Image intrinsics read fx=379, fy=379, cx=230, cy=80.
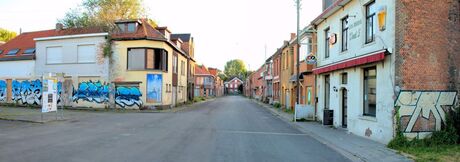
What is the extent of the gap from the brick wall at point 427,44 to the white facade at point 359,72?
290 millimetres

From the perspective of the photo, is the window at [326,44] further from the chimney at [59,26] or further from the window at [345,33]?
the chimney at [59,26]

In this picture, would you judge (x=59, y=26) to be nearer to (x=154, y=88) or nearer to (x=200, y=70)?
(x=154, y=88)

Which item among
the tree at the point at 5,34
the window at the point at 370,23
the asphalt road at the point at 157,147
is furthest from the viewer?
the tree at the point at 5,34

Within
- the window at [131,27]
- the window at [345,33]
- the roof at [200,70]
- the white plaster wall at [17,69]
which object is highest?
the window at [131,27]

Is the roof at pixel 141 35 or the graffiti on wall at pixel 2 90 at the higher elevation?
the roof at pixel 141 35

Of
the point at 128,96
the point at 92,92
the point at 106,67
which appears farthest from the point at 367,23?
the point at 92,92

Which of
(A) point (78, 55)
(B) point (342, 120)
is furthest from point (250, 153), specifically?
(A) point (78, 55)

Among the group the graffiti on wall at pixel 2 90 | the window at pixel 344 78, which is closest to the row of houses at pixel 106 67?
the graffiti on wall at pixel 2 90

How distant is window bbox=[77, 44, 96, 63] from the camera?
101ft

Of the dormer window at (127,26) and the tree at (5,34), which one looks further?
the tree at (5,34)

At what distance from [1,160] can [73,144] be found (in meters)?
2.70

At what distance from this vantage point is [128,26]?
31.1m

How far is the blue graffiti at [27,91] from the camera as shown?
3253 cm

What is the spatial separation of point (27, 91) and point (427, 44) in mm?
31854
